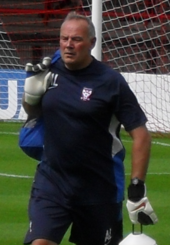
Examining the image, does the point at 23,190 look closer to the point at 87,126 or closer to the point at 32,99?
the point at 32,99

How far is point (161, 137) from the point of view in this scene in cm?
1542

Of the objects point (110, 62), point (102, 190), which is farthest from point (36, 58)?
point (102, 190)

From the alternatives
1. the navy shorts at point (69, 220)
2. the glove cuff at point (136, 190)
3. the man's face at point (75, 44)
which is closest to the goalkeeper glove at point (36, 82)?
the man's face at point (75, 44)

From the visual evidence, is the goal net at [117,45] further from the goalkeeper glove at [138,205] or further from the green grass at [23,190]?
the goalkeeper glove at [138,205]

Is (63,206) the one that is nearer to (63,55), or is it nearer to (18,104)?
(63,55)

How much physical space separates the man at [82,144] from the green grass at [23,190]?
7.35ft

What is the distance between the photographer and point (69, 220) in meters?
5.62

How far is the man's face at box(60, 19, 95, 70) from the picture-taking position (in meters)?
5.50

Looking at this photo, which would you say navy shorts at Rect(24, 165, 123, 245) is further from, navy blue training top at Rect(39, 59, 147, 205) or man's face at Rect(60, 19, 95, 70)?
man's face at Rect(60, 19, 95, 70)

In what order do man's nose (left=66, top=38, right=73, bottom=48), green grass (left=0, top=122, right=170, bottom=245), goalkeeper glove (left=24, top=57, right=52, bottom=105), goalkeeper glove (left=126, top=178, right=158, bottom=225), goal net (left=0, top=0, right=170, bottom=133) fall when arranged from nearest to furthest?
1. goalkeeper glove (left=126, top=178, right=158, bottom=225)
2. man's nose (left=66, top=38, right=73, bottom=48)
3. goalkeeper glove (left=24, top=57, right=52, bottom=105)
4. green grass (left=0, top=122, right=170, bottom=245)
5. goal net (left=0, top=0, right=170, bottom=133)

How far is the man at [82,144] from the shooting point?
551 centimetres

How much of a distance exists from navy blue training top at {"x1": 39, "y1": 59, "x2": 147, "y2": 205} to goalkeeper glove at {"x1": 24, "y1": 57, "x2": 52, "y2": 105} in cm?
5

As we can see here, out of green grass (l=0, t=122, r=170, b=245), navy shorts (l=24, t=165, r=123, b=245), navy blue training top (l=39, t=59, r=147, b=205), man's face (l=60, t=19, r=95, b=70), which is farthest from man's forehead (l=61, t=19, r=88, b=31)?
green grass (l=0, t=122, r=170, b=245)

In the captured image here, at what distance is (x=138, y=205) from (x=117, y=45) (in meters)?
14.6
